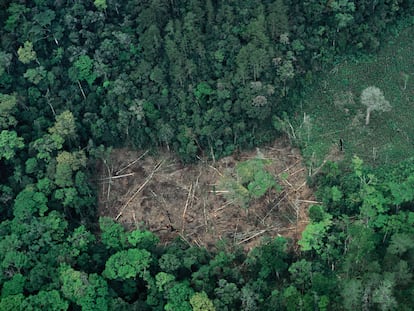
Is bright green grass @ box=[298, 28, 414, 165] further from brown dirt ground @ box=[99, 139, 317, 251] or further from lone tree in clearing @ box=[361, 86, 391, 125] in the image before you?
brown dirt ground @ box=[99, 139, 317, 251]

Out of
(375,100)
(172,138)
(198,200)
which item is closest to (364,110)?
(375,100)

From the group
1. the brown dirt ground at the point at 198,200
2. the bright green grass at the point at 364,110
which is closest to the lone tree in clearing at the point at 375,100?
the bright green grass at the point at 364,110

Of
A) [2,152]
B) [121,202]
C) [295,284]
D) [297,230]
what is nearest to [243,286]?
[295,284]

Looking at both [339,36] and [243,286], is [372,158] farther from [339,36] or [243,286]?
[243,286]

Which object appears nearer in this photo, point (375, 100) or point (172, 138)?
point (375, 100)

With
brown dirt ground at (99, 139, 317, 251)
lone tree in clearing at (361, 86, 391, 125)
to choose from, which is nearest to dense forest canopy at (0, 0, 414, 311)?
brown dirt ground at (99, 139, 317, 251)

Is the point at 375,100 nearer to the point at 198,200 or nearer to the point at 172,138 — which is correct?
the point at 198,200

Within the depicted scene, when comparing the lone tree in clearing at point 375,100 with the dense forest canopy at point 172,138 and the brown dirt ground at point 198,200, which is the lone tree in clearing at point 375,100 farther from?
the brown dirt ground at point 198,200
